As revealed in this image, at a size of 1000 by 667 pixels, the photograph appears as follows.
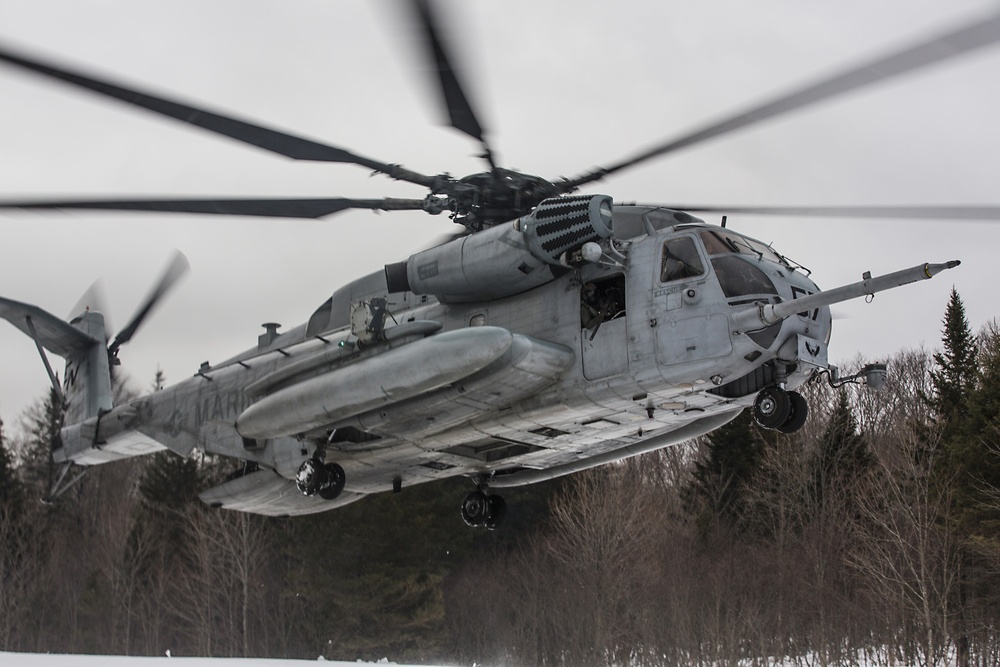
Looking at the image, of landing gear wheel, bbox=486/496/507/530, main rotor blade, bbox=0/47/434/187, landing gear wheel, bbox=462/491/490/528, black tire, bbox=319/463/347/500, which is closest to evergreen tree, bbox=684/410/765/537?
landing gear wheel, bbox=486/496/507/530

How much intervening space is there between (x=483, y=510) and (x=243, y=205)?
6.18m

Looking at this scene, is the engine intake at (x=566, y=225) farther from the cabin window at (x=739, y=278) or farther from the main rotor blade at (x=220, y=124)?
the main rotor blade at (x=220, y=124)

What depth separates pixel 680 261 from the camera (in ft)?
38.4

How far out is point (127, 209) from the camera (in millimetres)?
11359

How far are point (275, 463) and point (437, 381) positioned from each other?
458 cm

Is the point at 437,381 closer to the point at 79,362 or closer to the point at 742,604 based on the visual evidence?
the point at 79,362

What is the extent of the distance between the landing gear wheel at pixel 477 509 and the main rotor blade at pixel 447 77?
19.7ft

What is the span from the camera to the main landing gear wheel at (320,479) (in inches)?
565

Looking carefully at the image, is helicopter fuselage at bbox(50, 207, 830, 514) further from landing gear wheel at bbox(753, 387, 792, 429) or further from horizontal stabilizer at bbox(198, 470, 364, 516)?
horizontal stabilizer at bbox(198, 470, 364, 516)

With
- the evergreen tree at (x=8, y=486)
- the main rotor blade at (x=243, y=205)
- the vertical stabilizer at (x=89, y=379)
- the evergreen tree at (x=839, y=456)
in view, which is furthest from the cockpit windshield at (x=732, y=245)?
the evergreen tree at (x=8, y=486)

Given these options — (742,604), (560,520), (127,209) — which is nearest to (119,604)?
(560,520)

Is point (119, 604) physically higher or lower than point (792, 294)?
lower

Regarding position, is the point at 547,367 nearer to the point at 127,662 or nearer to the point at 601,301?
the point at 601,301

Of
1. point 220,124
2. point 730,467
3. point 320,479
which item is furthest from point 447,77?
point 730,467
